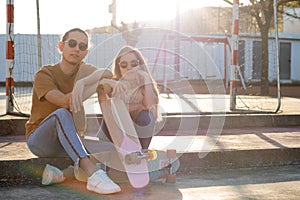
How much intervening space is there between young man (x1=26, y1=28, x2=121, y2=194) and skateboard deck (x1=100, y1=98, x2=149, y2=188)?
185 millimetres

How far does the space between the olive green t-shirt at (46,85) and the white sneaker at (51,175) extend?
0.96 feet

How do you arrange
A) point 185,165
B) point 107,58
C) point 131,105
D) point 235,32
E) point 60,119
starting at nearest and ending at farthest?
1. point 60,119
2. point 131,105
3. point 185,165
4. point 235,32
5. point 107,58

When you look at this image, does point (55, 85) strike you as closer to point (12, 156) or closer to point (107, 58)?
point (12, 156)

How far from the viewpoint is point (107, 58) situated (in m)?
17.5

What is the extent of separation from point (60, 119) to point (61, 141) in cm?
14

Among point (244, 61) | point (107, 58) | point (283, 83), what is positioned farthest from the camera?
point (283, 83)

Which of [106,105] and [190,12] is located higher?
[190,12]

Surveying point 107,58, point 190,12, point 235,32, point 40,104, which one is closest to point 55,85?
point 40,104

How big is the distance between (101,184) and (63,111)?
0.56m

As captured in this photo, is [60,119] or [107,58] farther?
[107,58]

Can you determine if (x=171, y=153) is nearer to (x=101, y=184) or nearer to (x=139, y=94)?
(x=139, y=94)

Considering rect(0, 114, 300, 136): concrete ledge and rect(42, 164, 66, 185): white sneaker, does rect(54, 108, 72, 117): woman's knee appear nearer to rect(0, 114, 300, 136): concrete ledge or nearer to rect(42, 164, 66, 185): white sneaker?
rect(42, 164, 66, 185): white sneaker

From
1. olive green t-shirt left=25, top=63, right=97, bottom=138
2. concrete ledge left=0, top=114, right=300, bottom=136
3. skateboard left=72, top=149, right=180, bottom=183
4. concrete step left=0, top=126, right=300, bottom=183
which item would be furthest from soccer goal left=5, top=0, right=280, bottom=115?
skateboard left=72, top=149, right=180, bottom=183

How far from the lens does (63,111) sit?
386 cm
